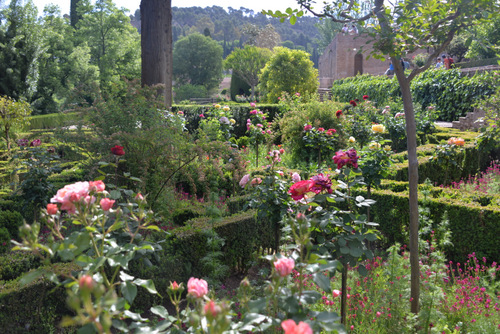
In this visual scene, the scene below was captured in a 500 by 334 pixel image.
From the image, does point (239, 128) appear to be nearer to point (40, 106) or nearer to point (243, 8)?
point (40, 106)

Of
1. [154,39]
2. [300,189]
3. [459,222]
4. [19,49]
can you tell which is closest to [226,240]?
[300,189]

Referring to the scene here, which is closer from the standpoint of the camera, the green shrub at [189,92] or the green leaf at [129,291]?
the green leaf at [129,291]

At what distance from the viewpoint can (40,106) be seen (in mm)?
19172

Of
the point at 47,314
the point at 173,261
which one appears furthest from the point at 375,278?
the point at 47,314

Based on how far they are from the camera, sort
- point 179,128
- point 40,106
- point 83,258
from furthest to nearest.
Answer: point 40,106, point 179,128, point 83,258

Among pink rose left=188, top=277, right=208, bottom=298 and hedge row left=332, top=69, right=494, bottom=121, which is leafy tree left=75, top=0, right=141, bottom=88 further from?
pink rose left=188, top=277, right=208, bottom=298

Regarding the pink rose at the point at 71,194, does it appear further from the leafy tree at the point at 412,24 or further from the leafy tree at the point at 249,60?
the leafy tree at the point at 249,60

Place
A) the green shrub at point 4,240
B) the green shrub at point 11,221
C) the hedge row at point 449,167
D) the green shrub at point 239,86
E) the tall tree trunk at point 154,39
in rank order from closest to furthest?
the green shrub at point 4,240 → the green shrub at point 11,221 → the tall tree trunk at point 154,39 → the hedge row at point 449,167 → the green shrub at point 239,86

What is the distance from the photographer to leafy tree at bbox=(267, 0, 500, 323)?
2.32 metres

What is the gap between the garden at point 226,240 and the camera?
133 cm

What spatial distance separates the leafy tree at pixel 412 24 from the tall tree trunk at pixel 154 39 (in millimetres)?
3652

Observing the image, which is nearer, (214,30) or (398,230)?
(398,230)

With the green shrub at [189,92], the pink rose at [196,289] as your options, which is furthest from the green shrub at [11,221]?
the green shrub at [189,92]

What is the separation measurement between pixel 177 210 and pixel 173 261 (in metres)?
1.17
